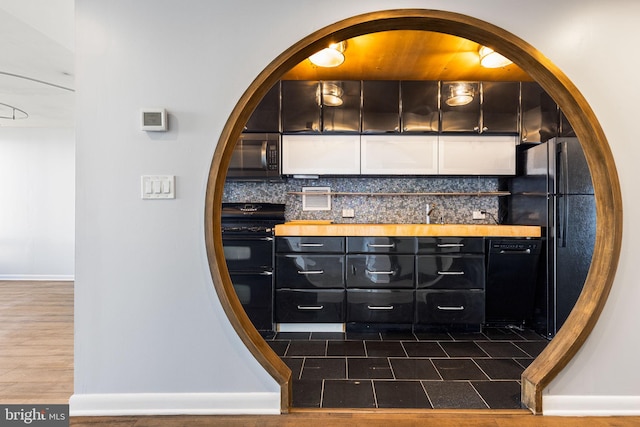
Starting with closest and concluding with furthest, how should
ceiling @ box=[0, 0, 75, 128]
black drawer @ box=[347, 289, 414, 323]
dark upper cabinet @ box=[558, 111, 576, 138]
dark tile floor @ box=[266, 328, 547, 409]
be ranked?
dark tile floor @ box=[266, 328, 547, 409]
ceiling @ box=[0, 0, 75, 128]
dark upper cabinet @ box=[558, 111, 576, 138]
black drawer @ box=[347, 289, 414, 323]

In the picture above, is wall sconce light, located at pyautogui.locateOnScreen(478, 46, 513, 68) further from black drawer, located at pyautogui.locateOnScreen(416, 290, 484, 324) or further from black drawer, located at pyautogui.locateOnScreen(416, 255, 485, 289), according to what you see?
black drawer, located at pyautogui.locateOnScreen(416, 290, 484, 324)

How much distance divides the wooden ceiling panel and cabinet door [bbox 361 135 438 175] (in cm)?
60

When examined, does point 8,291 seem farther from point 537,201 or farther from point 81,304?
point 537,201

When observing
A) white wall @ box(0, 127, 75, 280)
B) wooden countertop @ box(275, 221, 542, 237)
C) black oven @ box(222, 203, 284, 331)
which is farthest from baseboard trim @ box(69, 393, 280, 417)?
white wall @ box(0, 127, 75, 280)

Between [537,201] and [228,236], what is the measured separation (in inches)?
107

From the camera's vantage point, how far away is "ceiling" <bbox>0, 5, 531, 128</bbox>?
2.22 meters

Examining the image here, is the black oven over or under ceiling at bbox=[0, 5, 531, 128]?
under

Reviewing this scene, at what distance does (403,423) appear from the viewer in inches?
63.2

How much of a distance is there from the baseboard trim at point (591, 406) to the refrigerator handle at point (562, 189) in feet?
4.07

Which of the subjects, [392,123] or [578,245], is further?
[392,123]

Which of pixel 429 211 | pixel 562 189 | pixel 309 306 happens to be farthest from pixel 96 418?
pixel 562 189

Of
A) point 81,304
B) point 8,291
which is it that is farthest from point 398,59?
point 8,291

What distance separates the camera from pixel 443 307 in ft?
9.39

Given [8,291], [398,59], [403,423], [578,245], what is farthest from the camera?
[8,291]
